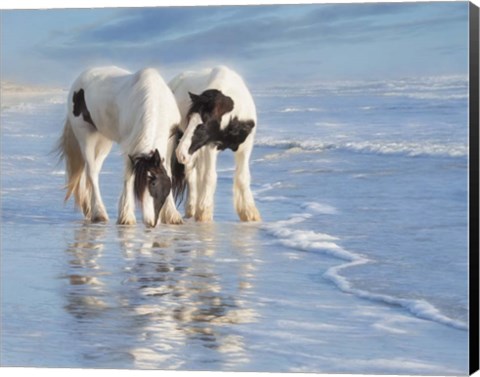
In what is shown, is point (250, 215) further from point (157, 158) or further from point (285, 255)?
point (157, 158)

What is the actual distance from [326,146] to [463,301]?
3.28ft

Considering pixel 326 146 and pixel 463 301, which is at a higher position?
pixel 326 146

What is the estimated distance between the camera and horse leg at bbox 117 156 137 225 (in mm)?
7879

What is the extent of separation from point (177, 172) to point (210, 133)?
26cm

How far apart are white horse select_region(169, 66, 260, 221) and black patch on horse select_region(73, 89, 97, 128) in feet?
1.63

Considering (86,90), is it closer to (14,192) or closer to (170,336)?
(14,192)

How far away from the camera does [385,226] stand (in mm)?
7426

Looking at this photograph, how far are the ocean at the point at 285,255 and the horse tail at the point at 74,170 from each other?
0.07m

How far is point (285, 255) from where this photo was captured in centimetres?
755

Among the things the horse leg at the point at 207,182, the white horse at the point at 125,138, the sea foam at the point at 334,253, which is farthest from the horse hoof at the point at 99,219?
the sea foam at the point at 334,253

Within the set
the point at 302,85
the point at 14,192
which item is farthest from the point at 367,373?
the point at 14,192

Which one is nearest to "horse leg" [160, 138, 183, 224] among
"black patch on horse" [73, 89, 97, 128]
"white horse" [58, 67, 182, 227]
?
"white horse" [58, 67, 182, 227]

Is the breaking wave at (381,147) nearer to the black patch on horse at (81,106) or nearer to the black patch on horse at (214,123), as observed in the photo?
the black patch on horse at (214,123)

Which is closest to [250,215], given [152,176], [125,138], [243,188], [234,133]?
[243,188]
